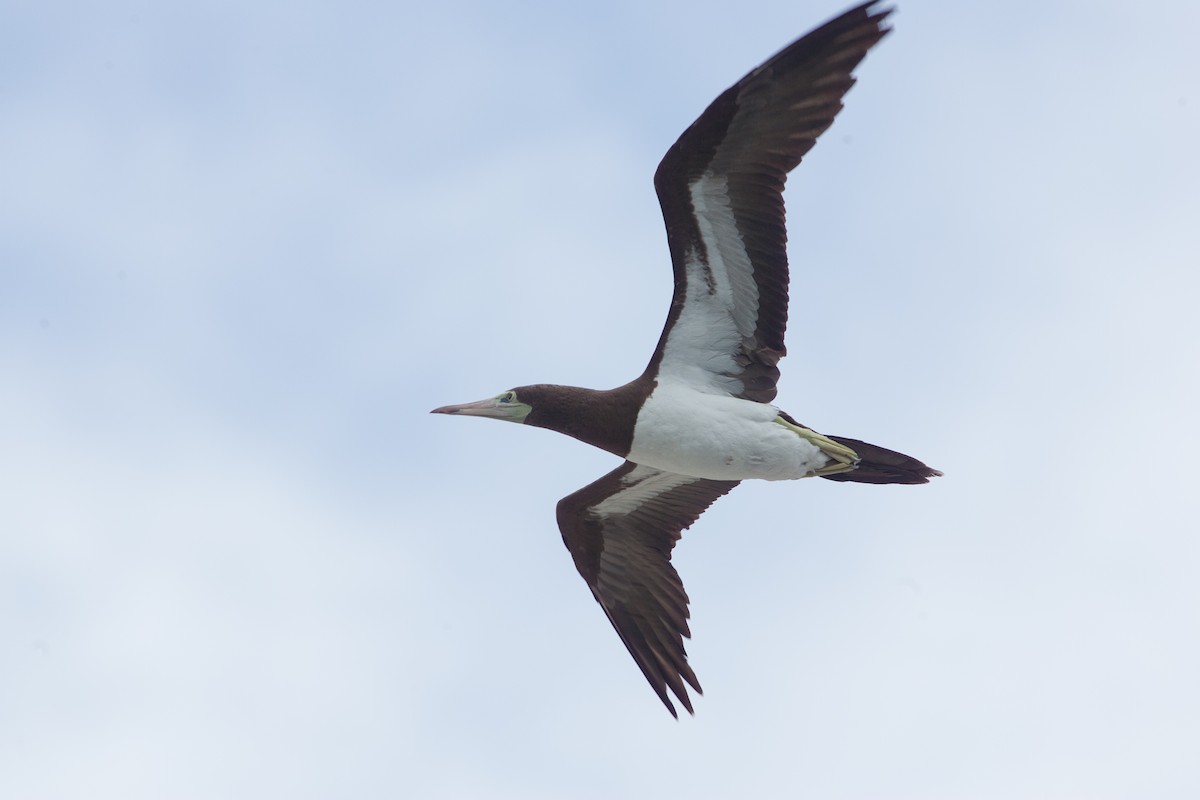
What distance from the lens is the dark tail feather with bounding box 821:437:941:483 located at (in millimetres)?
16172

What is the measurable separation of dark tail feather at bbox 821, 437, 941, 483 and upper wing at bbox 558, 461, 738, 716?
6.15 ft

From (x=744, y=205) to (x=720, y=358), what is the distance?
170 cm

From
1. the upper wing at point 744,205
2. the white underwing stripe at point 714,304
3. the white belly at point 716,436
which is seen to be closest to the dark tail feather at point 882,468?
the white belly at point 716,436

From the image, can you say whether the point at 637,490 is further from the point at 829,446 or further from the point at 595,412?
the point at 829,446

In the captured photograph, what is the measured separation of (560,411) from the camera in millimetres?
16359

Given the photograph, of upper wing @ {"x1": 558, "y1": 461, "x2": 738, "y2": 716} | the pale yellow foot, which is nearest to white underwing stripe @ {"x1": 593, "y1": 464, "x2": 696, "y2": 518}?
upper wing @ {"x1": 558, "y1": 461, "x2": 738, "y2": 716}

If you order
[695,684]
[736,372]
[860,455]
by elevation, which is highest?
[736,372]

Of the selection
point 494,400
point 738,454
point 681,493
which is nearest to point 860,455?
point 738,454

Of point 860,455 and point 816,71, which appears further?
point 860,455

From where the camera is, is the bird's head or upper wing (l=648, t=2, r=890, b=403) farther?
the bird's head

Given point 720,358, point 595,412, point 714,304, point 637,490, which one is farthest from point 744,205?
point 637,490

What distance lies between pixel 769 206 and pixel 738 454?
2.47 m

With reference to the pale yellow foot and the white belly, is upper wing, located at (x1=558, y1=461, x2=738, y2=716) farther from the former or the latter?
the pale yellow foot

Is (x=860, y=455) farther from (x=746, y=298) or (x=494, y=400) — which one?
(x=494, y=400)
